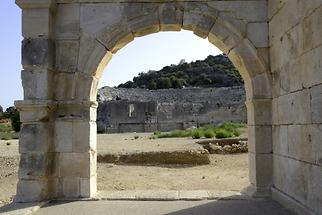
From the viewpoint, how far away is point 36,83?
18.4ft

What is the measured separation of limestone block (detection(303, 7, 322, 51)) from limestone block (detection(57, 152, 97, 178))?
340cm

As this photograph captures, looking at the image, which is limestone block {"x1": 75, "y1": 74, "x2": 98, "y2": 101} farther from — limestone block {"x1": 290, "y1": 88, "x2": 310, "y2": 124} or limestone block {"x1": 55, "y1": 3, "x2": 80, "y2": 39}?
limestone block {"x1": 290, "y1": 88, "x2": 310, "y2": 124}

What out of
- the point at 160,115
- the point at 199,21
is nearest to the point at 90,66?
the point at 199,21

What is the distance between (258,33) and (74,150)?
10.9 ft

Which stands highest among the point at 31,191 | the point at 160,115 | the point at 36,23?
the point at 36,23

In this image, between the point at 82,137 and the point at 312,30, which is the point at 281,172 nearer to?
the point at 312,30

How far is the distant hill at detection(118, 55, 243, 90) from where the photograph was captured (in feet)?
176

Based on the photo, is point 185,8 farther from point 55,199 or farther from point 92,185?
point 55,199

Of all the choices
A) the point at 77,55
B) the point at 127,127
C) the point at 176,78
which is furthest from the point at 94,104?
the point at 176,78

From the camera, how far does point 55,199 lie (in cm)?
558

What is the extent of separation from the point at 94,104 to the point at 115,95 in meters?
34.4

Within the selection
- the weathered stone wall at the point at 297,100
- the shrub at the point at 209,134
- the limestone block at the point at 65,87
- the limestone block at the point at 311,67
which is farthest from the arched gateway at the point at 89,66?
the shrub at the point at 209,134

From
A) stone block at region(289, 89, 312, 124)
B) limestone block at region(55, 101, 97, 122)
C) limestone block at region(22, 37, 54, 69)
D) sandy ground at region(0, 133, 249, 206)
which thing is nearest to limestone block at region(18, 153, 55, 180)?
limestone block at region(55, 101, 97, 122)

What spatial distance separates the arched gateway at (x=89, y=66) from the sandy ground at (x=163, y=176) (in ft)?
8.29
